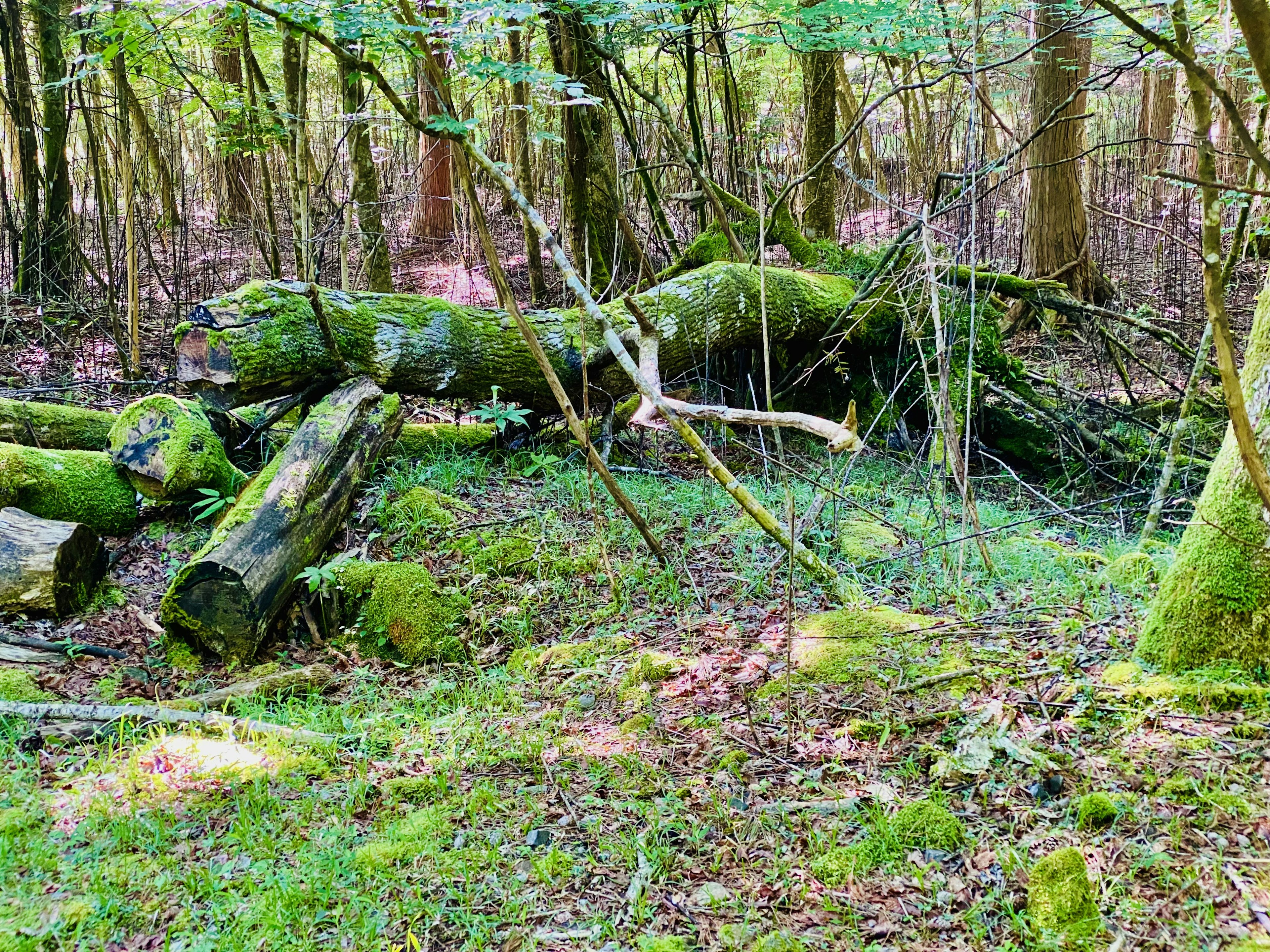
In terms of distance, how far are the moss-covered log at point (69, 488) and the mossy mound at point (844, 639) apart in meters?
4.01

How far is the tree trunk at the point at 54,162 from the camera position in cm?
874

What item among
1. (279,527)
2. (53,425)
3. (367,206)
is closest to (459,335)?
(279,527)

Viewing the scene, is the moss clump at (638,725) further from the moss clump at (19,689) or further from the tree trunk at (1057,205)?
the tree trunk at (1057,205)

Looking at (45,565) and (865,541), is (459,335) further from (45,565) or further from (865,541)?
(865,541)

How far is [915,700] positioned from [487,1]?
400cm

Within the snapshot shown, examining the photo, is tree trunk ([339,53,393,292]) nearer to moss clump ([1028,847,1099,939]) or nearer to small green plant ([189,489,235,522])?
small green plant ([189,489,235,522])

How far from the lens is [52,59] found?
8.92 meters

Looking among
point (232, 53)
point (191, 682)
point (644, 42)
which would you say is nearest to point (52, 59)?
point (232, 53)

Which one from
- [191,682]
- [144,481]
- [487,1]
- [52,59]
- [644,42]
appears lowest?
[191,682]

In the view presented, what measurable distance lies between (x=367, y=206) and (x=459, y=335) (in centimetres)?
413

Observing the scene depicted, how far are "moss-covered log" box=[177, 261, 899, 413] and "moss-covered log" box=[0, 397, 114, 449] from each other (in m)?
1.18

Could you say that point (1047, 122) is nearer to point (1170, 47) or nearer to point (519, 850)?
point (1170, 47)

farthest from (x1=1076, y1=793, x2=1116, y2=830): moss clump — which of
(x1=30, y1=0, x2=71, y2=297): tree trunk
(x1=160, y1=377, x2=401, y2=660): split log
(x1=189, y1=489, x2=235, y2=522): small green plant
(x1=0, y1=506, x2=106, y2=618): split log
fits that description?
(x1=30, y1=0, x2=71, y2=297): tree trunk

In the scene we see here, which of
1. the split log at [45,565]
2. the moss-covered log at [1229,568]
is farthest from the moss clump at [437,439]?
the moss-covered log at [1229,568]
